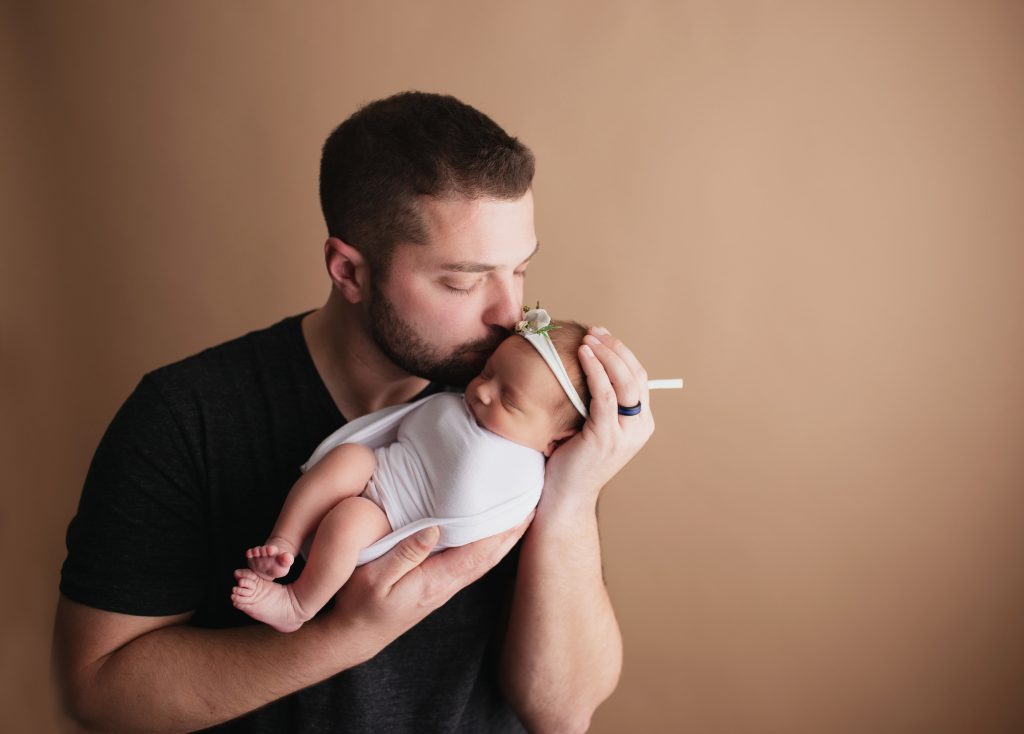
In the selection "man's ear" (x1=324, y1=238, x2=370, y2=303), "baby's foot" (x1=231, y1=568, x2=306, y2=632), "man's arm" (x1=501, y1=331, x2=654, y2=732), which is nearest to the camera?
"baby's foot" (x1=231, y1=568, x2=306, y2=632)

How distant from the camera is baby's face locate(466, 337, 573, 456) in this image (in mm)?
1600

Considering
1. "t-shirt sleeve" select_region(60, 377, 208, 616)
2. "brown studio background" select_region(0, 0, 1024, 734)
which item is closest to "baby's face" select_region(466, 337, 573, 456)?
"t-shirt sleeve" select_region(60, 377, 208, 616)

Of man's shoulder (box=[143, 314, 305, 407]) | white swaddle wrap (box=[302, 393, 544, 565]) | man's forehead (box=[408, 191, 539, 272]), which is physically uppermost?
man's forehead (box=[408, 191, 539, 272])

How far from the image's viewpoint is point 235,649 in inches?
63.4

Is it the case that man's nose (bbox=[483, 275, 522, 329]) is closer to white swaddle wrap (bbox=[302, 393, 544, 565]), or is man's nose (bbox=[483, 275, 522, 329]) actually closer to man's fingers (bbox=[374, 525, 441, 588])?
white swaddle wrap (bbox=[302, 393, 544, 565])

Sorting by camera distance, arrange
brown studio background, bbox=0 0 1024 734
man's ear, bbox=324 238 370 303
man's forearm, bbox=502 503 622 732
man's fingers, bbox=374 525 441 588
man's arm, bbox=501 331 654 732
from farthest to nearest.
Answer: brown studio background, bbox=0 0 1024 734 → man's ear, bbox=324 238 370 303 → man's forearm, bbox=502 503 622 732 → man's arm, bbox=501 331 654 732 → man's fingers, bbox=374 525 441 588

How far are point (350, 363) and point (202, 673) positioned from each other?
741 millimetres

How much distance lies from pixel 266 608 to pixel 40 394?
168cm

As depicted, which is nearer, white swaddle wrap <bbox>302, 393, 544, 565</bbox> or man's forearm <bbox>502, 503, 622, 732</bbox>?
white swaddle wrap <bbox>302, 393, 544, 565</bbox>

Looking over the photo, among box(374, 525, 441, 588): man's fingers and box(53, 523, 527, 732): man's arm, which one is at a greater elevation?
box(374, 525, 441, 588): man's fingers

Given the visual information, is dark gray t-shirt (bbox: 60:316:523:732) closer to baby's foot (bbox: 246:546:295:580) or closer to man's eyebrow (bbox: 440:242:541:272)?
baby's foot (bbox: 246:546:295:580)

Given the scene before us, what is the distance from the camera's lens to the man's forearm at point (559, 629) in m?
1.75

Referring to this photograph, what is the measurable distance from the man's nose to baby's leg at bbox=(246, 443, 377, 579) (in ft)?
1.35

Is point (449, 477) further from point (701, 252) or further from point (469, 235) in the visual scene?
point (701, 252)
